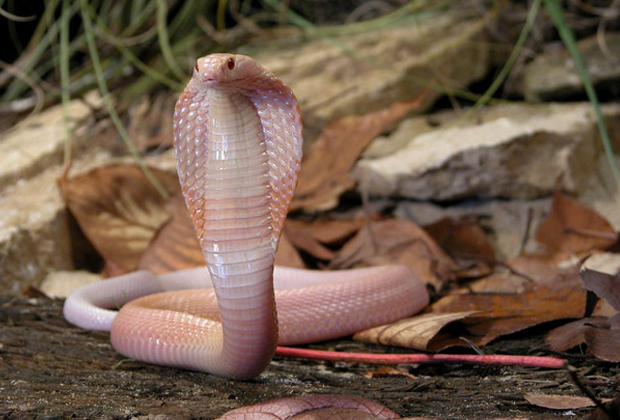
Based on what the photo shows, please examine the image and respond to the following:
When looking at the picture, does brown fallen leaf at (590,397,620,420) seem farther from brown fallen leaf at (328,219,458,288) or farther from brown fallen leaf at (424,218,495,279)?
brown fallen leaf at (424,218,495,279)

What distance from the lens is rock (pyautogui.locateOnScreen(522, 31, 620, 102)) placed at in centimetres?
404

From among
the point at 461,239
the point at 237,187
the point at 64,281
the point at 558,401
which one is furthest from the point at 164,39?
the point at 558,401

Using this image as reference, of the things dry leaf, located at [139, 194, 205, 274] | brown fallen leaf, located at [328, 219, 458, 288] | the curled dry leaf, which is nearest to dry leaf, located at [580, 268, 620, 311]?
the curled dry leaf

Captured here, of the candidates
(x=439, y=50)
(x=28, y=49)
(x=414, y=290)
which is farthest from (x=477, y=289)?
(x=28, y=49)

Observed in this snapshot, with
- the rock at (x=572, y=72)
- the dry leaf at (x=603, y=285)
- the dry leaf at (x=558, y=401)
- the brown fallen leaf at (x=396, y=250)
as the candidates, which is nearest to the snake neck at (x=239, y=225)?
the dry leaf at (x=558, y=401)

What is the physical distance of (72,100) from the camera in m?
4.84

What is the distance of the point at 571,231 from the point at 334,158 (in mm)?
1294

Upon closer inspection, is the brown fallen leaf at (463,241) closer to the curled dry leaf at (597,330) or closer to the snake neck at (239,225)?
the curled dry leaf at (597,330)

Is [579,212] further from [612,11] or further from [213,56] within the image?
[213,56]

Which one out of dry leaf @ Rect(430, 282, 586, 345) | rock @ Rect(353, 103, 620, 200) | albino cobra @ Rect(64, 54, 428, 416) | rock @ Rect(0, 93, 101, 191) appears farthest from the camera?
rock @ Rect(0, 93, 101, 191)

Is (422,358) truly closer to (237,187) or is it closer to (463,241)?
(237,187)

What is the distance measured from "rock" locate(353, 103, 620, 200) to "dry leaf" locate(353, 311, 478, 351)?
4.39 feet

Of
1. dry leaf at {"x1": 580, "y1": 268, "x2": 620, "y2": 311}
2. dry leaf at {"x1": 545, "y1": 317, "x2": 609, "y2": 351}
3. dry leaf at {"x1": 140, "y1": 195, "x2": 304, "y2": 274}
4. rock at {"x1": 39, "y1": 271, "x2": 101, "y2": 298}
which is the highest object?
dry leaf at {"x1": 580, "y1": 268, "x2": 620, "y2": 311}

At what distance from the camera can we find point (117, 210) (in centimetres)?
359
